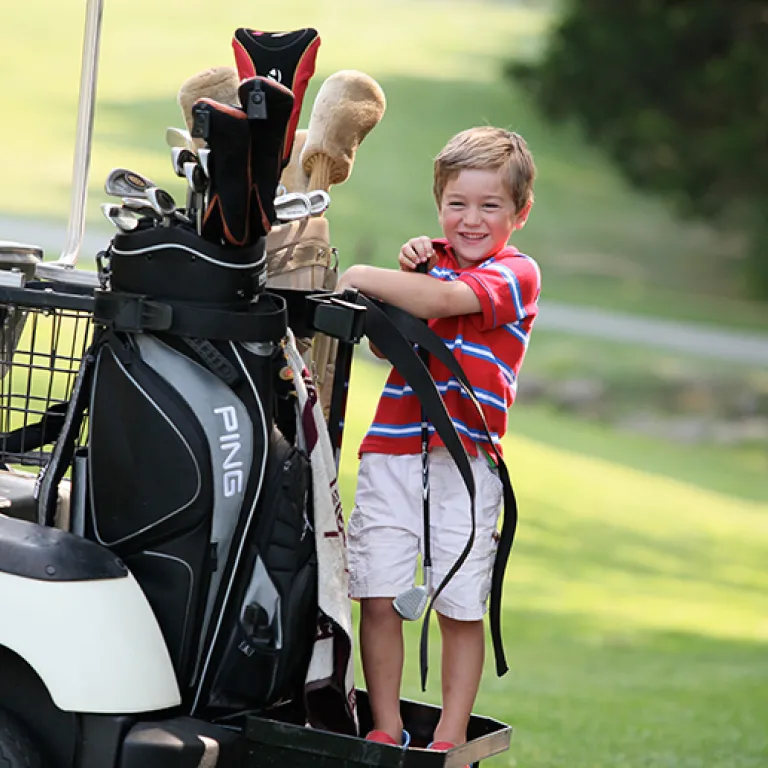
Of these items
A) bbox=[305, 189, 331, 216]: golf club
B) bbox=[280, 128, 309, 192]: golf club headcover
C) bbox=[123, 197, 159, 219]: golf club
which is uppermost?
bbox=[280, 128, 309, 192]: golf club headcover

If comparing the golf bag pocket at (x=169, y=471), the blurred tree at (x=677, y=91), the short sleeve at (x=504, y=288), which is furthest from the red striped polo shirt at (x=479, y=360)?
the blurred tree at (x=677, y=91)

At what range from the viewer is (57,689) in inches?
80.8

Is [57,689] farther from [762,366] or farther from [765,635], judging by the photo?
[762,366]

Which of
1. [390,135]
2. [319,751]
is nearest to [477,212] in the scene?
[319,751]

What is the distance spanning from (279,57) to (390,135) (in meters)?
19.0

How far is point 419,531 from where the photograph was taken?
243 cm

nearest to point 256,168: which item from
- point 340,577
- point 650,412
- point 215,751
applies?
point 340,577

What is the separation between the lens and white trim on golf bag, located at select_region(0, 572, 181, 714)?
2.05 meters

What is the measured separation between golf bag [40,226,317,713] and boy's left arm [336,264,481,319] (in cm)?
20

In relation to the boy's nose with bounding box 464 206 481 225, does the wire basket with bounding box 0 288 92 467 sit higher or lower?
lower

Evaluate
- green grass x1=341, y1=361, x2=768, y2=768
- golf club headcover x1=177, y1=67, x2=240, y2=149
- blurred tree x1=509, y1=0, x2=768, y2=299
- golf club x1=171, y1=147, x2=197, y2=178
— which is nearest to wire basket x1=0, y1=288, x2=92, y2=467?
golf club x1=171, y1=147, x2=197, y2=178

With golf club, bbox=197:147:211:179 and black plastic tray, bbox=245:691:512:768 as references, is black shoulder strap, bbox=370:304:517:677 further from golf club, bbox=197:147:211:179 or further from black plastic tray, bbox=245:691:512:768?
golf club, bbox=197:147:211:179

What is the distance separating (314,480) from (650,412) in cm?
1366

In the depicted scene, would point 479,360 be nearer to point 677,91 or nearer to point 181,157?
point 181,157
